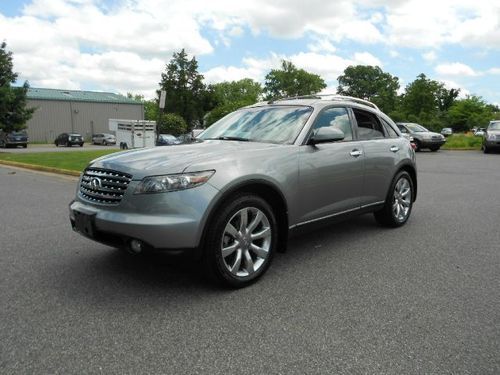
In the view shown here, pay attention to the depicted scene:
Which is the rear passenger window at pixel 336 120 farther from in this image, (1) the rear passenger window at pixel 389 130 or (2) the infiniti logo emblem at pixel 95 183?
(2) the infiniti logo emblem at pixel 95 183

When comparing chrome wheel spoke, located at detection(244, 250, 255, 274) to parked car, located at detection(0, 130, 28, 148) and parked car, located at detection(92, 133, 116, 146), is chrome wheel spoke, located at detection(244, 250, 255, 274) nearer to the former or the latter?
parked car, located at detection(0, 130, 28, 148)

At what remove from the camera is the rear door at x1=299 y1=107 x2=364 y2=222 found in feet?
13.3

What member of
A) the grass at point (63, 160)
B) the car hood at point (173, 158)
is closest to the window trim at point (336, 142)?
the car hood at point (173, 158)

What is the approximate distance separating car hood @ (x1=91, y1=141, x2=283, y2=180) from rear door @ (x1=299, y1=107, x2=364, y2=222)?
43 centimetres

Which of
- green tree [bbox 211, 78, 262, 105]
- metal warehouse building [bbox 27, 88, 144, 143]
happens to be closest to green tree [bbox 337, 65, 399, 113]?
green tree [bbox 211, 78, 262, 105]

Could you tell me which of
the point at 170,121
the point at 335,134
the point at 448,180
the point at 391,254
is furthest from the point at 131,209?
the point at 170,121

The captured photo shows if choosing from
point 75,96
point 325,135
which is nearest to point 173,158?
point 325,135

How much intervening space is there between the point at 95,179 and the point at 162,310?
3.95 ft

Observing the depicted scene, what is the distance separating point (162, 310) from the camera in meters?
3.12

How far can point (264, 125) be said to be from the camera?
14.6 ft

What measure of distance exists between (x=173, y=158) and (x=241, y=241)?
2.82 ft

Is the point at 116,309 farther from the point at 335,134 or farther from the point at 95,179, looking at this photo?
the point at 335,134

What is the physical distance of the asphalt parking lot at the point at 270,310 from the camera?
246 cm

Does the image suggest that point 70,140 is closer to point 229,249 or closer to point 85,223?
point 85,223
